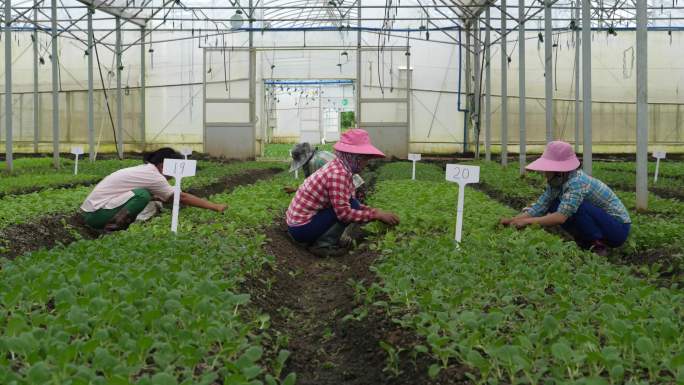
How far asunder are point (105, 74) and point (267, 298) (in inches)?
1001

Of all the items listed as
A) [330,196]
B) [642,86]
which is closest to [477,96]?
[642,86]

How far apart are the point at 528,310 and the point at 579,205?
10.3 feet

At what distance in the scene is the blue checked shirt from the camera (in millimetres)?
6484

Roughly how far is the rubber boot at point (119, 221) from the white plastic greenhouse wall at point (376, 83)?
19.6m

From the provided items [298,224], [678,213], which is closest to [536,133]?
[678,213]

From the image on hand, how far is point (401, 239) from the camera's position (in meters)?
6.67

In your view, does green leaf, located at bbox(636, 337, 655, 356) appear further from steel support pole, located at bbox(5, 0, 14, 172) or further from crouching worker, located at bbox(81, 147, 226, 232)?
steel support pole, located at bbox(5, 0, 14, 172)

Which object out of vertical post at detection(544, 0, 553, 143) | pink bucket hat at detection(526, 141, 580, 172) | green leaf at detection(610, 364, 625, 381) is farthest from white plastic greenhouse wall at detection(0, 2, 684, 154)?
green leaf at detection(610, 364, 625, 381)

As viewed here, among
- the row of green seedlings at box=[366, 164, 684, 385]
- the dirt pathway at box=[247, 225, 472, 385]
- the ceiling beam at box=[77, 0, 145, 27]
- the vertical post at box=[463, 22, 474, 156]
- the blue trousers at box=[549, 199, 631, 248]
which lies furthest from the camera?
the vertical post at box=[463, 22, 474, 156]

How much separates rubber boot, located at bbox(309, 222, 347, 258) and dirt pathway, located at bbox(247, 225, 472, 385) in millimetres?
382

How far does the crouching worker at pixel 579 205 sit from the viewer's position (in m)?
6.48

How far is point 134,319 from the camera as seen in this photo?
348 cm

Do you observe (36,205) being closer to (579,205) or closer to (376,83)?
(579,205)

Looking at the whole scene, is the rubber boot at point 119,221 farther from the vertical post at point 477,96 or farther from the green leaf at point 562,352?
the vertical post at point 477,96
